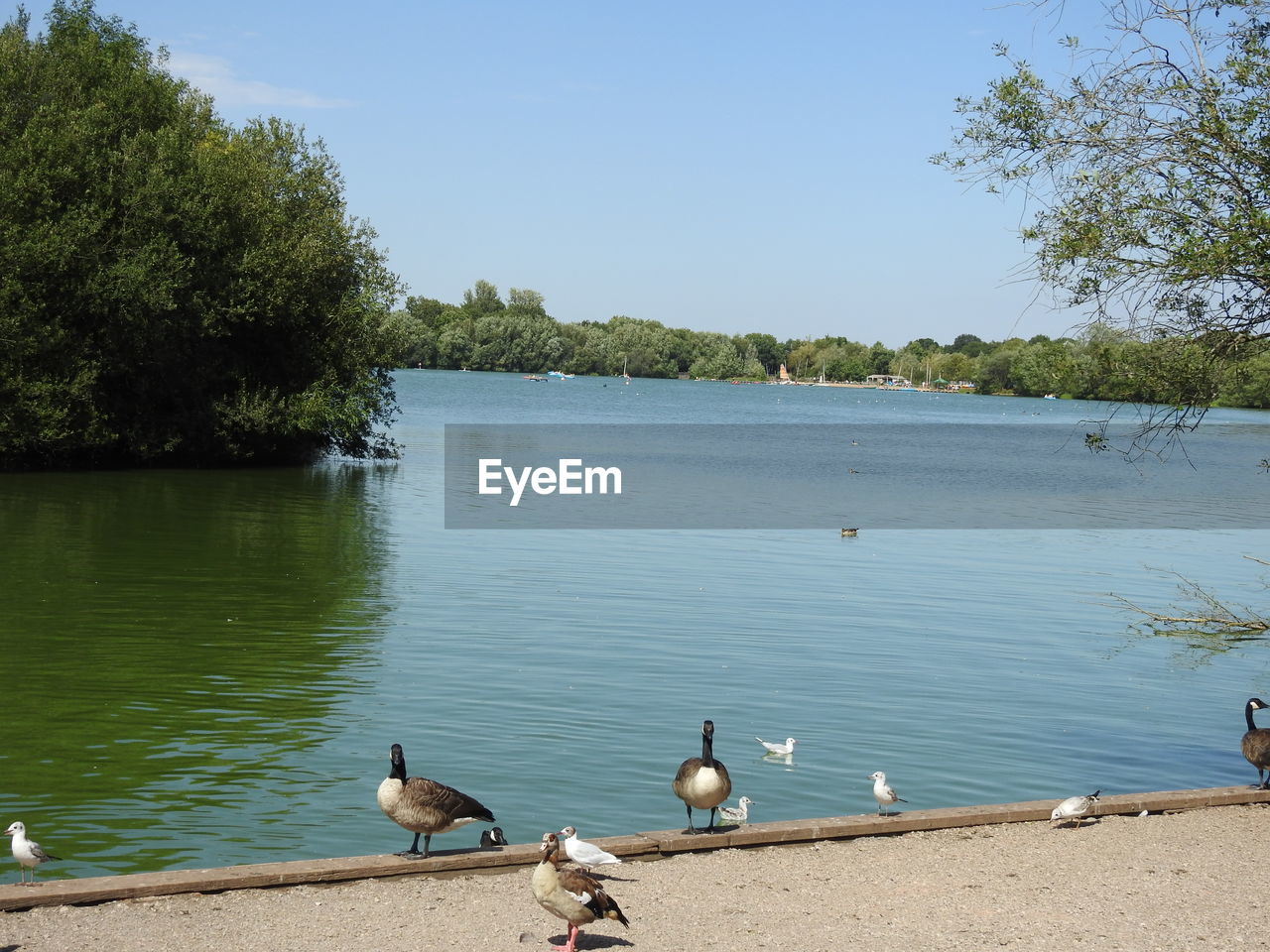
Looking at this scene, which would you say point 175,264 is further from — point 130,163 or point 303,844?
point 303,844

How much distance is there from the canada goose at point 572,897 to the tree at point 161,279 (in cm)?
3642

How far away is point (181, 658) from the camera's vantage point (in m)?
17.8

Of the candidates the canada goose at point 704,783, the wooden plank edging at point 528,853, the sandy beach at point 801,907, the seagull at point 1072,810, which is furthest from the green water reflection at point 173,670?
the seagull at point 1072,810

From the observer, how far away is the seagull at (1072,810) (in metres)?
10.8

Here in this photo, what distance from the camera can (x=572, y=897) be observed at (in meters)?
7.89

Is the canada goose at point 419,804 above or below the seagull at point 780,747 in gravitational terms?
above

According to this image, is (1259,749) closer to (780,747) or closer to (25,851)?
(780,747)

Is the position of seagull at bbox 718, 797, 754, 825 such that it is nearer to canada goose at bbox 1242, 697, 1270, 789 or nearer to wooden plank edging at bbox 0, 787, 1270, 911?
wooden plank edging at bbox 0, 787, 1270, 911

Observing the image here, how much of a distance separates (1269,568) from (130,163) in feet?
118

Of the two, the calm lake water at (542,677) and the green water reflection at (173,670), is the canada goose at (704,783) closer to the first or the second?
the calm lake water at (542,677)

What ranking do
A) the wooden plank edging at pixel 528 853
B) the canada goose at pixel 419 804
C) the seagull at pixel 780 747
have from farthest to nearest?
the seagull at pixel 780 747
the canada goose at pixel 419 804
the wooden plank edging at pixel 528 853

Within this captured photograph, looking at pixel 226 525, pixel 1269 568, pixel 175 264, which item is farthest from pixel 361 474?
pixel 1269 568

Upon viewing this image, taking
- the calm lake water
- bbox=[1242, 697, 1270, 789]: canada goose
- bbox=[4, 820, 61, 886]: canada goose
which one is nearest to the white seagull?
the calm lake water

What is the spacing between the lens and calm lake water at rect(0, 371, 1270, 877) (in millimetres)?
12398
